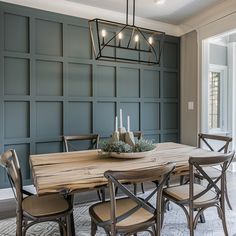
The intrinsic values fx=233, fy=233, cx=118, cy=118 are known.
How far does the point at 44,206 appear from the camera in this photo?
5.93 ft

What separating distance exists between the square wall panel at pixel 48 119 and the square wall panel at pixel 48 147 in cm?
13

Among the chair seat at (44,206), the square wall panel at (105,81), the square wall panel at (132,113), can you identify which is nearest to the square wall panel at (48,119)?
the square wall panel at (105,81)

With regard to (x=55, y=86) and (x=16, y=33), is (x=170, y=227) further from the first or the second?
(x=16, y=33)

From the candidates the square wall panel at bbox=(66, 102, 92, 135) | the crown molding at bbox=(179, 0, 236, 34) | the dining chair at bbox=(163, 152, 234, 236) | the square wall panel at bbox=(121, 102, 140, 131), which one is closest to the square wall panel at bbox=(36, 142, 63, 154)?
the square wall panel at bbox=(66, 102, 92, 135)

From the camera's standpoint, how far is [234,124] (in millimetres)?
4816

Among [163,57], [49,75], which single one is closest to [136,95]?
[163,57]

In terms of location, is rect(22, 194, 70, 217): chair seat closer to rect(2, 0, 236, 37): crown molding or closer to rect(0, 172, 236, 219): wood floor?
rect(0, 172, 236, 219): wood floor

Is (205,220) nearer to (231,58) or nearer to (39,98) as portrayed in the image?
(39,98)

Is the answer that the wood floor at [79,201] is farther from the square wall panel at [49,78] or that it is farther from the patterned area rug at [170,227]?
the square wall panel at [49,78]

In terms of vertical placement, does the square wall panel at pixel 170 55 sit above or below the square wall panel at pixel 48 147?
above

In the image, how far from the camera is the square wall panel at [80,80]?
345 cm

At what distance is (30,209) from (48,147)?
5.38 ft

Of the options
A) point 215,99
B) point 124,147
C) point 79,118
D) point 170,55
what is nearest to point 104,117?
point 79,118

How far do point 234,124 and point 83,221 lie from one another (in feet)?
12.4
